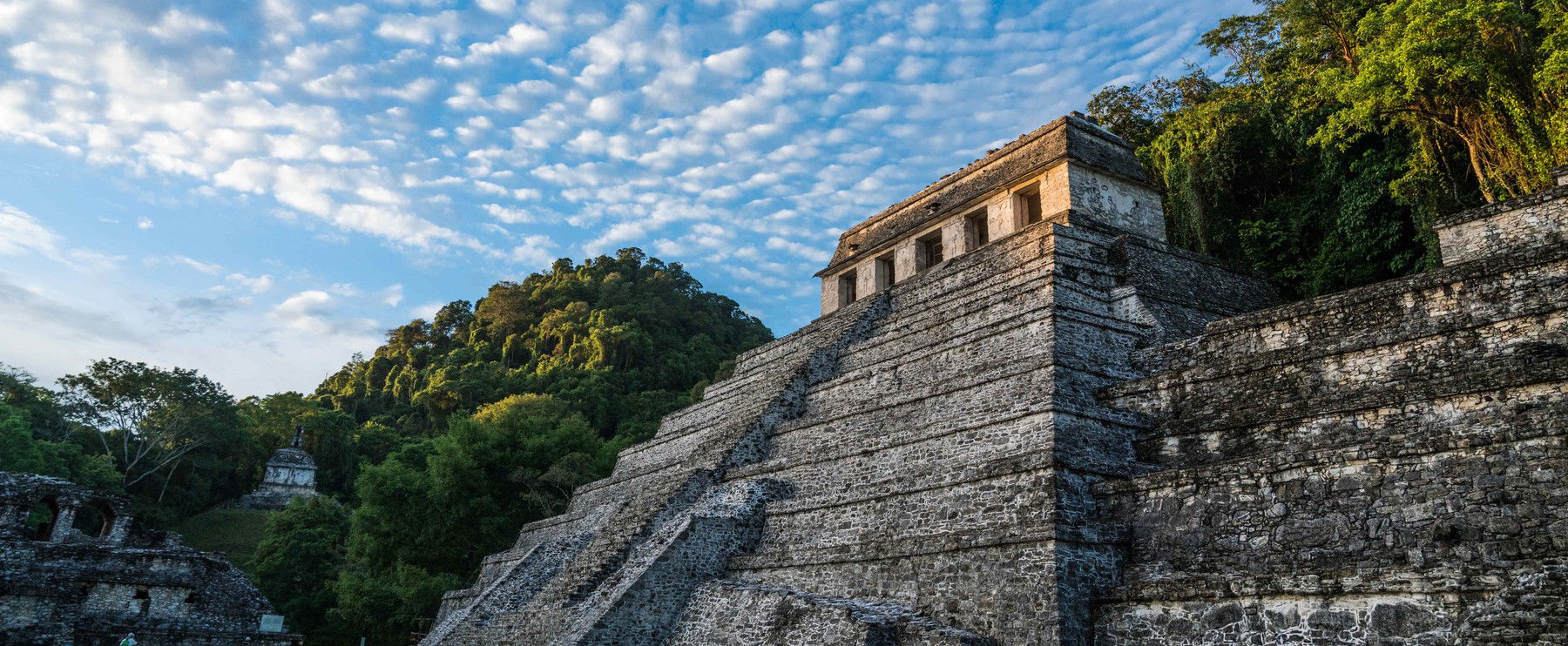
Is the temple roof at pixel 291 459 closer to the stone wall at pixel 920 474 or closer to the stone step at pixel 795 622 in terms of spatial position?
the stone wall at pixel 920 474

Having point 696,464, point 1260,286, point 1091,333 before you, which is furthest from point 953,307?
point 1260,286

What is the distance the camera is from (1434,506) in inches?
250

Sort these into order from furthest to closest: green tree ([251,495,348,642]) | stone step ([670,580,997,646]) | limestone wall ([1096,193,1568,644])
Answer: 1. green tree ([251,495,348,642])
2. stone step ([670,580,997,646])
3. limestone wall ([1096,193,1568,644])

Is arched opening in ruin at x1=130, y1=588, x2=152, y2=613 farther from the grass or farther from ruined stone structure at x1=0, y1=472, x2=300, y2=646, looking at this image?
the grass

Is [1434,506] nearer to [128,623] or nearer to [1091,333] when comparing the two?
[1091,333]

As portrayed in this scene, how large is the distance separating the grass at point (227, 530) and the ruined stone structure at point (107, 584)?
1795 centimetres

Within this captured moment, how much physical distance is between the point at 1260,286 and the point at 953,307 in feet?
17.6

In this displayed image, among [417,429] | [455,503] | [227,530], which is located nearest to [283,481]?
[227,530]

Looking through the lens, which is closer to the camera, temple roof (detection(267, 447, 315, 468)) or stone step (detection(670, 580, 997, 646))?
stone step (detection(670, 580, 997, 646))

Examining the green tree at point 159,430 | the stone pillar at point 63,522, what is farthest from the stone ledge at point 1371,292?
the green tree at point 159,430

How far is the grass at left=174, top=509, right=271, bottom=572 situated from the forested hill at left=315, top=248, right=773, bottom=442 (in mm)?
9039


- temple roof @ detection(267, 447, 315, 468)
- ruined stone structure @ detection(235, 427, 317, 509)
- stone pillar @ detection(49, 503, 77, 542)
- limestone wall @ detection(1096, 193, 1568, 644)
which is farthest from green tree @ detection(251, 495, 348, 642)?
limestone wall @ detection(1096, 193, 1568, 644)

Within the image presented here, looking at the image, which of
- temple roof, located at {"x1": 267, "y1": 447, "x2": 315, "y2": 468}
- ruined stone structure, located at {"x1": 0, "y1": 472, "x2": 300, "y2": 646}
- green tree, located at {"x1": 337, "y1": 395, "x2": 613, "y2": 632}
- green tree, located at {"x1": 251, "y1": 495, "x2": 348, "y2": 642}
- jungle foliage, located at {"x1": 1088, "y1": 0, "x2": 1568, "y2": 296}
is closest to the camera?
jungle foliage, located at {"x1": 1088, "y1": 0, "x2": 1568, "y2": 296}

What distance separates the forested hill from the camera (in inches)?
1634
